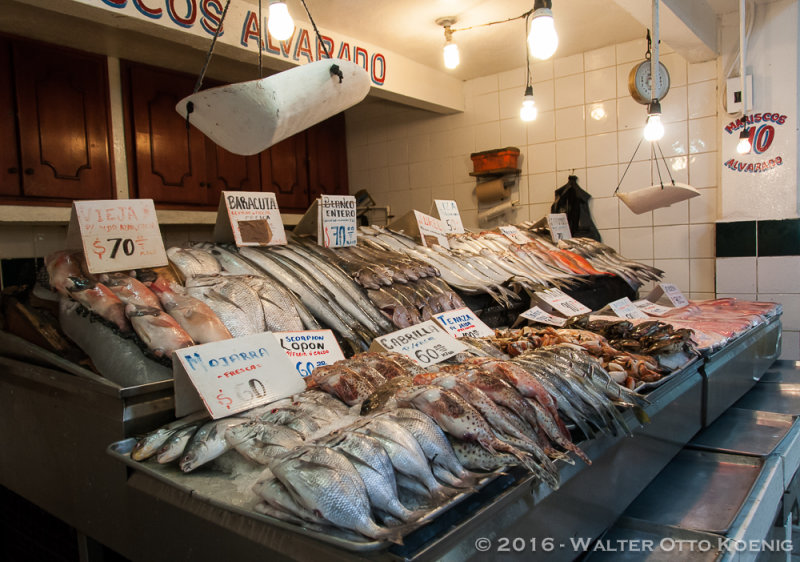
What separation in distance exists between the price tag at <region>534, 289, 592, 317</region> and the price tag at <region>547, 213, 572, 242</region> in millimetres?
2096

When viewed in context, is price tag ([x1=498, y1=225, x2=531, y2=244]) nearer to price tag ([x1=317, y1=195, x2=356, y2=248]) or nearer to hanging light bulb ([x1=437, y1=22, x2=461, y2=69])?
hanging light bulb ([x1=437, y1=22, x2=461, y2=69])

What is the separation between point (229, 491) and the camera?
124 centimetres

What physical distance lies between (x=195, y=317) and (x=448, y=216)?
3.06 meters

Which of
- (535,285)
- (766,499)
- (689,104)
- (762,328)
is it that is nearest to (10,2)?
(535,285)

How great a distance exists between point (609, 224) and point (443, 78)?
282 centimetres

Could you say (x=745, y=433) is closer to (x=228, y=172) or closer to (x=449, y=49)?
(x=449, y=49)

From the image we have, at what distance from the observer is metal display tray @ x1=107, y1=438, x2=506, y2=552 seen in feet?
3.15

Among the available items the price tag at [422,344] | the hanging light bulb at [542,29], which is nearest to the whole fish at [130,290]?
the price tag at [422,344]

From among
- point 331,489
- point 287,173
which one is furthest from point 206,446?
point 287,173

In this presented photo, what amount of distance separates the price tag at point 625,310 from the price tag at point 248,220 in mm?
2130

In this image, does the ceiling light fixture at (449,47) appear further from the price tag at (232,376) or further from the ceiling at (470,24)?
the price tag at (232,376)

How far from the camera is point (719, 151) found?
5.37 metres

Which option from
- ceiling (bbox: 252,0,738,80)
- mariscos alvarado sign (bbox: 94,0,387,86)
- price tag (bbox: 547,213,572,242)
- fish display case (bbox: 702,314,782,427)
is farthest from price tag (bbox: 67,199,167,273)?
price tag (bbox: 547,213,572,242)

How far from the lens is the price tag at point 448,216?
14.9 feet
